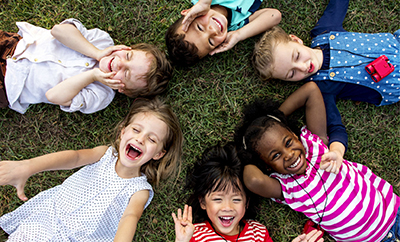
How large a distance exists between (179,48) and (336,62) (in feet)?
4.99

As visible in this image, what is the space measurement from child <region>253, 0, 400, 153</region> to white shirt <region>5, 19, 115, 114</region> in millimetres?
1640

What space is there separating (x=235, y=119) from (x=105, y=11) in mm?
1760

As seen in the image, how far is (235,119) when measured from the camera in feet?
9.05

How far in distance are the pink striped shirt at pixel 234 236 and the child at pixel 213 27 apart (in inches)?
62.9

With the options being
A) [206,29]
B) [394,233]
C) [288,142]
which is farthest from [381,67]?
[206,29]

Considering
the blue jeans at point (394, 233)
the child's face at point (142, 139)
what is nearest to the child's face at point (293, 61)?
the child's face at point (142, 139)

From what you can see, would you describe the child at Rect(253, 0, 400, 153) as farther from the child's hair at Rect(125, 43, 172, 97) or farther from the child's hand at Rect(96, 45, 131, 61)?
the child's hand at Rect(96, 45, 131, 61)

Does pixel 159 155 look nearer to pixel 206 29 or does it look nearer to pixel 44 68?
pixel 206 29

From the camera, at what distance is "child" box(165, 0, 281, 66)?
2369 mm

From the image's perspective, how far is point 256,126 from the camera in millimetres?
2367

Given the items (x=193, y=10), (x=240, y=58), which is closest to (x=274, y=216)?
(x=240, y=58)

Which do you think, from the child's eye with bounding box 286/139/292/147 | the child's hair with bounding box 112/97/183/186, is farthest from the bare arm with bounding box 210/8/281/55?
the child's eye with bounding box 286/139/292/147

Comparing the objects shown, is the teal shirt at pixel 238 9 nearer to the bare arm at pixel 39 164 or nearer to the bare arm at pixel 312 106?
the bare arm at pixel 312 106

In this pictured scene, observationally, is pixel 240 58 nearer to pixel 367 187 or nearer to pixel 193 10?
pixel 193 10
